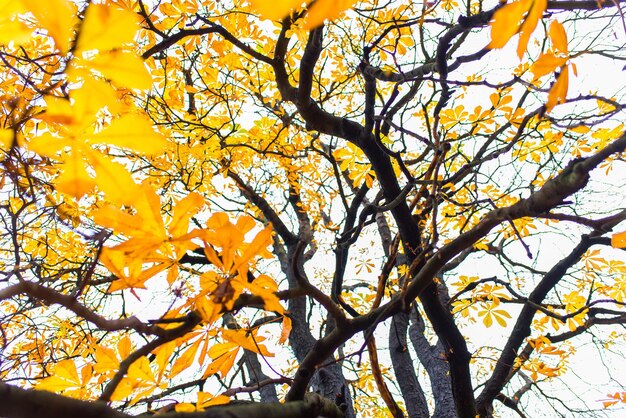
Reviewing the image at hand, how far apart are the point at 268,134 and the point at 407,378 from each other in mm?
2400

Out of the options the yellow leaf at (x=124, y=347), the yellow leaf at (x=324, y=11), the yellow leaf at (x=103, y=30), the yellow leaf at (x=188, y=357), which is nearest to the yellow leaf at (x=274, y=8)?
the yellow leaf at (x=324, y=11)

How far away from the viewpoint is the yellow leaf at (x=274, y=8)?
459mm

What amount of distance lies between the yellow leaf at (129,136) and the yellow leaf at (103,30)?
0.11 meters

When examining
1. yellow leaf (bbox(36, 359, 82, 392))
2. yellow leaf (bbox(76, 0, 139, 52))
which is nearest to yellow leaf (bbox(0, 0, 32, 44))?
yellow leaf (bbox(76, 0, 139, 52))

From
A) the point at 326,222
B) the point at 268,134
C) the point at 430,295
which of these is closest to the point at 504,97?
the point at 430,295

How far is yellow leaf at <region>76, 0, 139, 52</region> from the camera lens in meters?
0.52

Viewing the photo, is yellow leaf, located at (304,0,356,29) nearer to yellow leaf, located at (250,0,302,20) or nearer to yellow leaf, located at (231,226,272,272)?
yellow leaf, located at (250,0,302,20)

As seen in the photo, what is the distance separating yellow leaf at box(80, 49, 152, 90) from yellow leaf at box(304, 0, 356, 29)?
250 mm

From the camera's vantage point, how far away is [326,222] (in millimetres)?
5043

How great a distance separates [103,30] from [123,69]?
6 cm

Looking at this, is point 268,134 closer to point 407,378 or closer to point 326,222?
point 326,222

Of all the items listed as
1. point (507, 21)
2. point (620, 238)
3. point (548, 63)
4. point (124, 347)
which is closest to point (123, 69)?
point (507, 21)

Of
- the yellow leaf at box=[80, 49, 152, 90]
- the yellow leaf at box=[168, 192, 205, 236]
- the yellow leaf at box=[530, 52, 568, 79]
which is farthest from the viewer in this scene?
the yellow leaf at box=[168, 192, 205, 236]

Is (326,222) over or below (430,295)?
over
